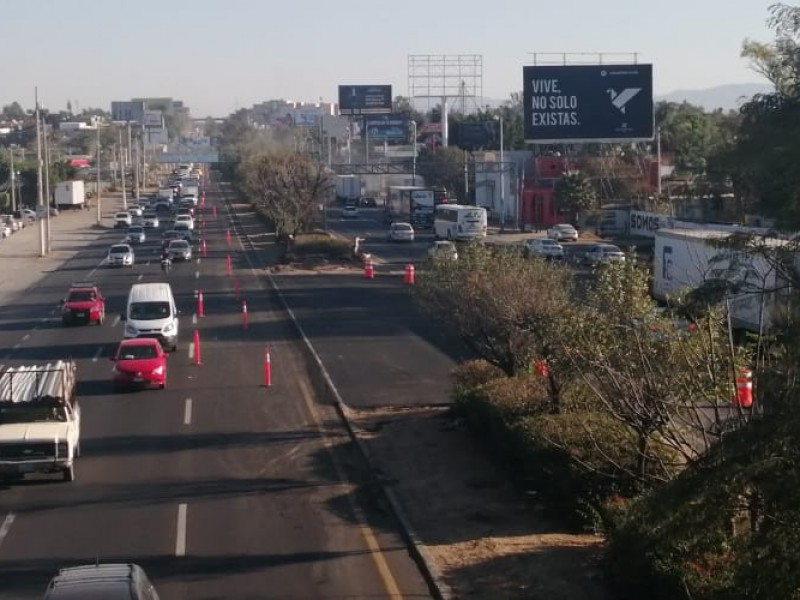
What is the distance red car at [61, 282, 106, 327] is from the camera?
136ft

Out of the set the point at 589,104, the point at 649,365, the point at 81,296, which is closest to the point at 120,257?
the point at 81,296

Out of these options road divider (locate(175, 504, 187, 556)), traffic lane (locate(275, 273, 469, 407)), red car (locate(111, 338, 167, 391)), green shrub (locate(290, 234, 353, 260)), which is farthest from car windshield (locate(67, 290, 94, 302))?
road divider (locate(175, 504, 187, 556))

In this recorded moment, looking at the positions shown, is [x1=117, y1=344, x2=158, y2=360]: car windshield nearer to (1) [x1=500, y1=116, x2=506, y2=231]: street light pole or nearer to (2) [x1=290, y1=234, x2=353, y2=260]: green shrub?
(2) [x1=290, y1=234, x2=353, y2=260]: green shrub

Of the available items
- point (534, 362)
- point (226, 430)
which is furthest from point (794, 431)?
point (226, 430)

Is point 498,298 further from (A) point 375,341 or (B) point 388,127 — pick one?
(B) point 388,127

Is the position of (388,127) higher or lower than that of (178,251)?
higher

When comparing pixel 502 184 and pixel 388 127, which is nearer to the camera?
pixel 502 184

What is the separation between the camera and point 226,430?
80.5ft

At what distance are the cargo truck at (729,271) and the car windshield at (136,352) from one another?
1140 centimetres

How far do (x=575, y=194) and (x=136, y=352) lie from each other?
5437 centimetres

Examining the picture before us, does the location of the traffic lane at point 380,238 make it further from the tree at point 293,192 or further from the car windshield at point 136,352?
the car windshield at point 136,352

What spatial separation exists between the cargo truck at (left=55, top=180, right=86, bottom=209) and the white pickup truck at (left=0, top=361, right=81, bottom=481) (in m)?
103

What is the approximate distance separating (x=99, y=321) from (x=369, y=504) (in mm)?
25355

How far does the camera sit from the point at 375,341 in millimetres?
36906
